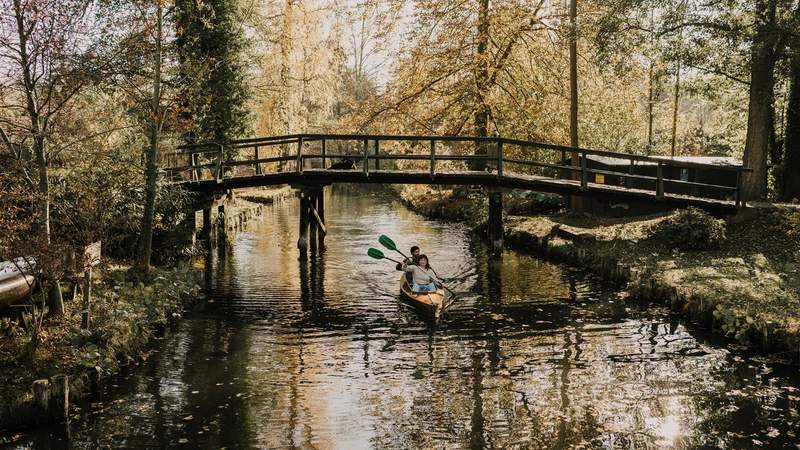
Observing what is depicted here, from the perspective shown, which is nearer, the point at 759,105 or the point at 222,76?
the point at 759,105

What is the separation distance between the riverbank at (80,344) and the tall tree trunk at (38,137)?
589mm

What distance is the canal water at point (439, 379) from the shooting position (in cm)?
990

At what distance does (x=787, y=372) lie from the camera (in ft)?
39.8

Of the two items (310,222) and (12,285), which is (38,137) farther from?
(310,222)

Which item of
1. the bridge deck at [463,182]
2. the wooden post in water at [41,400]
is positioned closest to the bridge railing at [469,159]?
the bridge deck at [463,182]

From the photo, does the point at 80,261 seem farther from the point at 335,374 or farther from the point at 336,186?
the point at 336,186

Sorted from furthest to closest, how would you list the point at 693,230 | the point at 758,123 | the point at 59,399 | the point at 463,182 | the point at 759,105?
the point at 463,182
the point at 758,123
the point at 759,105
the point at 693,230
the point at 59,399

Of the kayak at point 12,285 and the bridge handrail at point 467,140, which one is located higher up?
the bridge handrail at point 467,140

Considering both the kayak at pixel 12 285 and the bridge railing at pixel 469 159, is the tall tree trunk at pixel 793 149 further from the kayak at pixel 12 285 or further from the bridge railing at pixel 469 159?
the kayak at pixel 12 285

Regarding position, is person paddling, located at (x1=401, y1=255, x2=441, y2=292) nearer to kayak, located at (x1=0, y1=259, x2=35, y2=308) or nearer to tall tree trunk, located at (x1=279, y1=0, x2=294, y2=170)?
kayak, located at (x1=0, y1=259, x2=35, y2=308)

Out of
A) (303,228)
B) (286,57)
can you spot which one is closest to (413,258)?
(303,228)

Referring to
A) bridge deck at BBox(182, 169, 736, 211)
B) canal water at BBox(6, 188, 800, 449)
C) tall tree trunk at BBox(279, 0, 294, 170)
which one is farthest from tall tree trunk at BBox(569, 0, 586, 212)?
tall tree trunk at BBox(279, 0, 294, 170)

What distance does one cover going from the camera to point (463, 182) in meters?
22.7

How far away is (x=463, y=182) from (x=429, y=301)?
7219 mm
